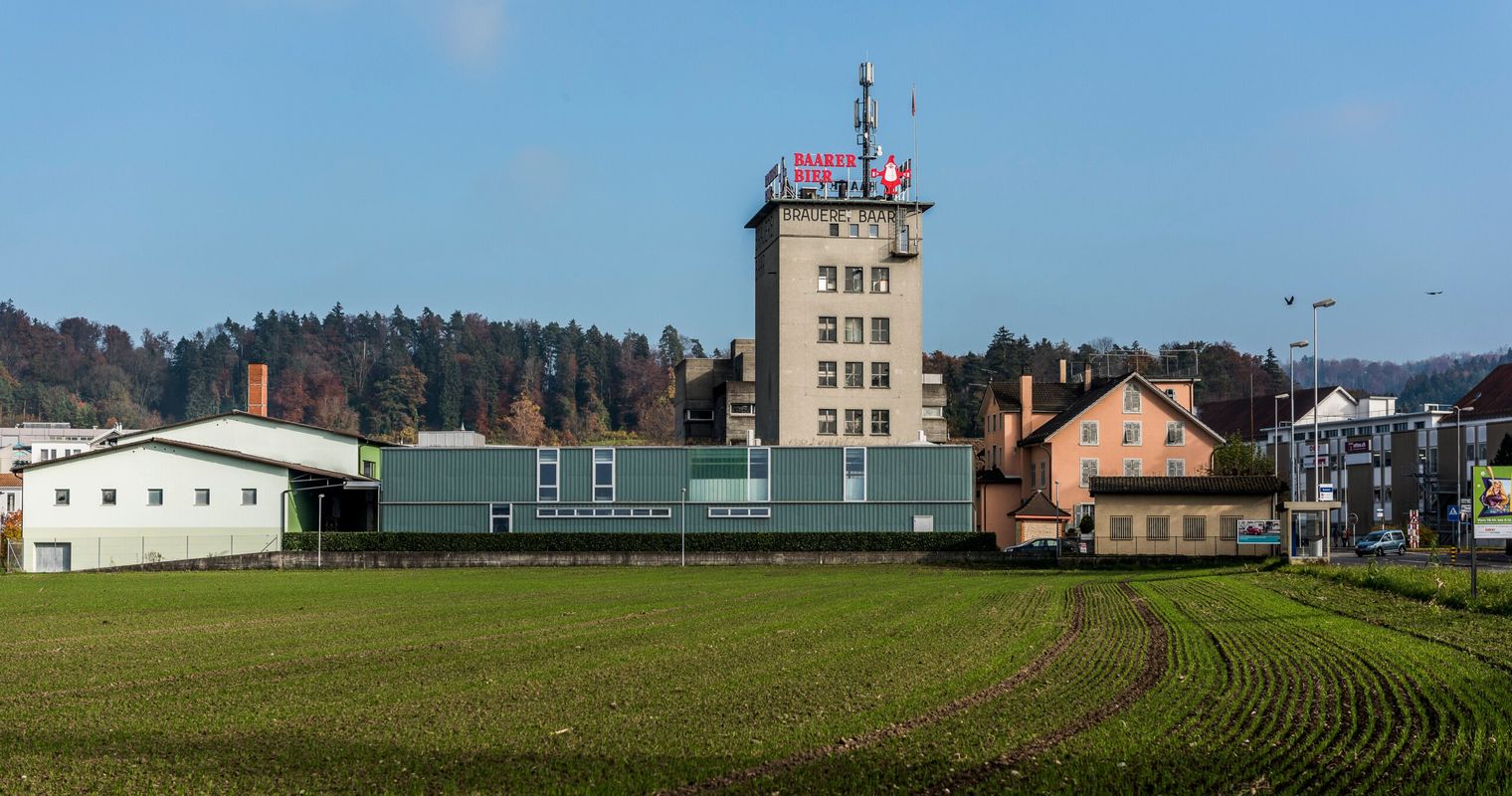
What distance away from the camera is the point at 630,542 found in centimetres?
7531

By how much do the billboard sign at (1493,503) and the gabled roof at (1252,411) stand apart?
114 metres

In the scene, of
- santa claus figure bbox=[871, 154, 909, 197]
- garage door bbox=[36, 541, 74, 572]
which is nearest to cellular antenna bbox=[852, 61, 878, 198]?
santa claus figure bbox=[871, 154, 909, 197]

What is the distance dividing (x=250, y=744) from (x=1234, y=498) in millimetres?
61122

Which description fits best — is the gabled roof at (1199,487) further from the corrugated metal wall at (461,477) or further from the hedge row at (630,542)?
the corrugated metal wall at (461,477)

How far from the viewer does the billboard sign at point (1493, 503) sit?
106 feet

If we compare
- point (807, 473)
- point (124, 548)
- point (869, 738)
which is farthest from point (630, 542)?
point (869, 738)

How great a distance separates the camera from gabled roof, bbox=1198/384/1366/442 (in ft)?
489

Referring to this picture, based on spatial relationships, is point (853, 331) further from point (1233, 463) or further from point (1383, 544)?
point (1383, 544)

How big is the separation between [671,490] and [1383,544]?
4154cm

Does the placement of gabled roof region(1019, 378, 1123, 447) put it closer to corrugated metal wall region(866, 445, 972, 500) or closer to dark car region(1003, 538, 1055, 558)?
corrugated metal wall region(866, 445, 972, 500)

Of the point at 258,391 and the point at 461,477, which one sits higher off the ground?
the point at 258,391

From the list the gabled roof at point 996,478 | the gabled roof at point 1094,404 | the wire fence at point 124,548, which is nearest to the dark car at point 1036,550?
the gabled roof at point 1094,404

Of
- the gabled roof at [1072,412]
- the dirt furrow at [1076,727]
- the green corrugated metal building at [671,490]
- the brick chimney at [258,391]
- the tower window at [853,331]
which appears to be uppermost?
the tower window at [853,331]

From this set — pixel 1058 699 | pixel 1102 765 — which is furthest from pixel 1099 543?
pixel 1102 765
